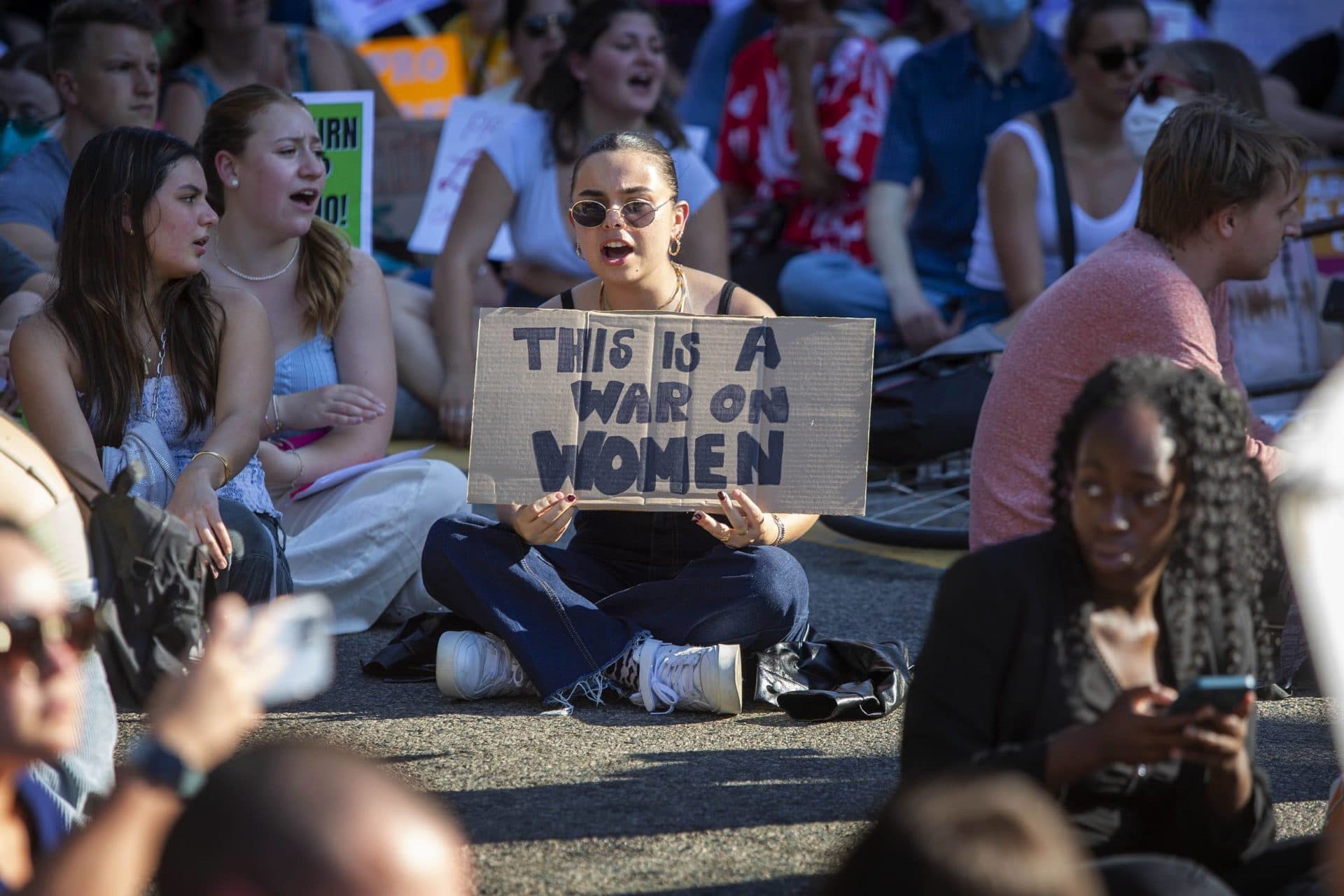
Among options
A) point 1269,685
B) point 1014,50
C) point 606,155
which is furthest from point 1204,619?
point 1014,50

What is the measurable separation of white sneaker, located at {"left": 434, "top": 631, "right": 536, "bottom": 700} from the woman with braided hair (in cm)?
169

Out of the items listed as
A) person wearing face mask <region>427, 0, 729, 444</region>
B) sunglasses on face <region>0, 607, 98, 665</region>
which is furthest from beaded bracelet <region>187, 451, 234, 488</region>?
person wearing face mask <region>427, 0, 729, 444</region>

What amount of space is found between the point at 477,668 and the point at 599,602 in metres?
0.34

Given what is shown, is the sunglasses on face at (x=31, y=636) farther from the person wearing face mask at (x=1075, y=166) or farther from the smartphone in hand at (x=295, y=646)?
the person wearing face mask at (x=1075, y=166)

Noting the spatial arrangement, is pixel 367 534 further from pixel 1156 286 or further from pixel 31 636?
pixel 31 636

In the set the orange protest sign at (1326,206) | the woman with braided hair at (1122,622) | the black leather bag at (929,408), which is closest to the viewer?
the woman with braided hair at (1122,622)

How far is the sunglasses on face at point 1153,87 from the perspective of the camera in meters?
5.47

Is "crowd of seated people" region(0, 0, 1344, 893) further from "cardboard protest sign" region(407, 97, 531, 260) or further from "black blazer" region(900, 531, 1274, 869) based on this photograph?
"cardboard protest sign" region(407, 97, 531, 260)

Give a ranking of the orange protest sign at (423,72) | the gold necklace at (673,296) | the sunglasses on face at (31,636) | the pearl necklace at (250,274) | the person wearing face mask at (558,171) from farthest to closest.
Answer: the orange protest sign at (423,72) → the person wearing face mask at (558,171) → the pearl necklace at (250,274) → the gold necklace at (673,296) → the sunglasses on face at (31,636)

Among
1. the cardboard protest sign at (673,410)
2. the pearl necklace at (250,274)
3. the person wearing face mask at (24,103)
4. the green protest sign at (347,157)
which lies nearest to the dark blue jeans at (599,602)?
the cardboard protest sign at (673,410)

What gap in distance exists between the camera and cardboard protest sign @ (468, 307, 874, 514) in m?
3.33

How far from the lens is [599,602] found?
12.6 feet

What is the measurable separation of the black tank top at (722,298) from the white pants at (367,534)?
2.83 ft

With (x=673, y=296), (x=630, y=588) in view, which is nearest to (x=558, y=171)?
(x=673, y=296)
